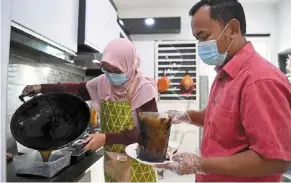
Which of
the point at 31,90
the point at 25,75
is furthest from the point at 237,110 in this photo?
the point at 25,75

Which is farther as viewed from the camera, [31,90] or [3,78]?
[31,90]

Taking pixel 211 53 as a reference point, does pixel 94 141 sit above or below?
below

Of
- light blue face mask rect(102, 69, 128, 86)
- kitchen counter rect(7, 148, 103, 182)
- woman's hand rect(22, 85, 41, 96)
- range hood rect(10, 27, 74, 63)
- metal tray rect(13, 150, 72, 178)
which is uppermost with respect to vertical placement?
range hood rect(10, 27, 74, 63)

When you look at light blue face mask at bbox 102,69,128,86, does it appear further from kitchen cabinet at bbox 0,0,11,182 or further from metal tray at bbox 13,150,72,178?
kitchen cabinet at bbox 0,0,11,182

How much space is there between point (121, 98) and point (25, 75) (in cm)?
73

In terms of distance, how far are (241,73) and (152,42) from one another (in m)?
2.78

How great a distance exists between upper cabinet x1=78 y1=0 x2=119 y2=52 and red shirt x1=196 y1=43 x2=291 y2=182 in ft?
3.82

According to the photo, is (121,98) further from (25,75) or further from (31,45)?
(25,75)

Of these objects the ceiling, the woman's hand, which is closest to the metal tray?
the woman's hand

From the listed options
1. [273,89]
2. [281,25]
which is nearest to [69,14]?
[273,89]

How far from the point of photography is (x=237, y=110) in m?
0.77

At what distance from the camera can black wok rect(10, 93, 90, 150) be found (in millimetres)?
1115

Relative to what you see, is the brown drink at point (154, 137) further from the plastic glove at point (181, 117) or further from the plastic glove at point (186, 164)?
the plastic glove at point (181, 117)

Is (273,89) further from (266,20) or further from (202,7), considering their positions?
(266,20)
